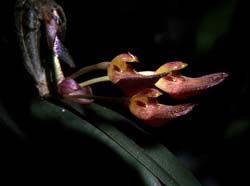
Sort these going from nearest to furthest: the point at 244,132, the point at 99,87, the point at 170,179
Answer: the point at 170,179 < the point at 99,87 < the point at 244,132

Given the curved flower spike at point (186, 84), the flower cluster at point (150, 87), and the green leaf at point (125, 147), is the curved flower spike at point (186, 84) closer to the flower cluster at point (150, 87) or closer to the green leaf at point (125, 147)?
the flower cluster at point (150, 87)

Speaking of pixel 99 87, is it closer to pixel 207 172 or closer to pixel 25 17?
pixel 207 172

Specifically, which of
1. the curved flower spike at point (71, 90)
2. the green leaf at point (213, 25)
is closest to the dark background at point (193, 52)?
the green leaf at point (213, 25)

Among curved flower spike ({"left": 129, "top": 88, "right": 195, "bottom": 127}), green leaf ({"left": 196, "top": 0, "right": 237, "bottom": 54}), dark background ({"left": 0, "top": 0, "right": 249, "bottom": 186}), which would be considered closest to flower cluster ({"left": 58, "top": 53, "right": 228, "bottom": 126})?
curved flower spike ({"left": 129, "top": 88, "right": 195, "bottom": 127})

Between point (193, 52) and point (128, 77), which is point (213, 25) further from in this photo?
point (128, 77)

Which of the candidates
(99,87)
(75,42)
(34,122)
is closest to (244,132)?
(99,87)

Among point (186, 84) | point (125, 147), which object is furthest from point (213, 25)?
point (125, 147)
